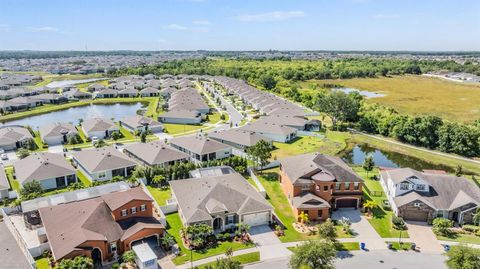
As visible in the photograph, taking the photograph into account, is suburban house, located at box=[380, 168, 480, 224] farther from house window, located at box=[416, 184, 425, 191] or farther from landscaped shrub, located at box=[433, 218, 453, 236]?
landscaped shrub, located at box=[433, 218, 453, 236]

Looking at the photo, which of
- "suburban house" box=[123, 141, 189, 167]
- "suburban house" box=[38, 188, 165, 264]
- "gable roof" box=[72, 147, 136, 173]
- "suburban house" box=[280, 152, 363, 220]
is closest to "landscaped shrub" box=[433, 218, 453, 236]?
"suburban house" box=[280, 152, 363, 220]

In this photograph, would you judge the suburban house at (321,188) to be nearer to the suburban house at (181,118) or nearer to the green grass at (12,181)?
the green grass at (12,181)

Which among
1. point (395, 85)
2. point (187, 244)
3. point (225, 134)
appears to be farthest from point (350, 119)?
point (395, 85)

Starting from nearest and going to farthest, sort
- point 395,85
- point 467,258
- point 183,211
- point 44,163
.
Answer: point 467,258, point 183,211, point 44,163, point 395,85

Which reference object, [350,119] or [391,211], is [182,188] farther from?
[350,119]

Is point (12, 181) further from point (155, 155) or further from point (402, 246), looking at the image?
point (402, 246)

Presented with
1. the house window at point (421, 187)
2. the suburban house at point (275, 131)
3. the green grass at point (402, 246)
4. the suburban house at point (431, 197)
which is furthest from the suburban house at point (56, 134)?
the house window at point (421, 187)
